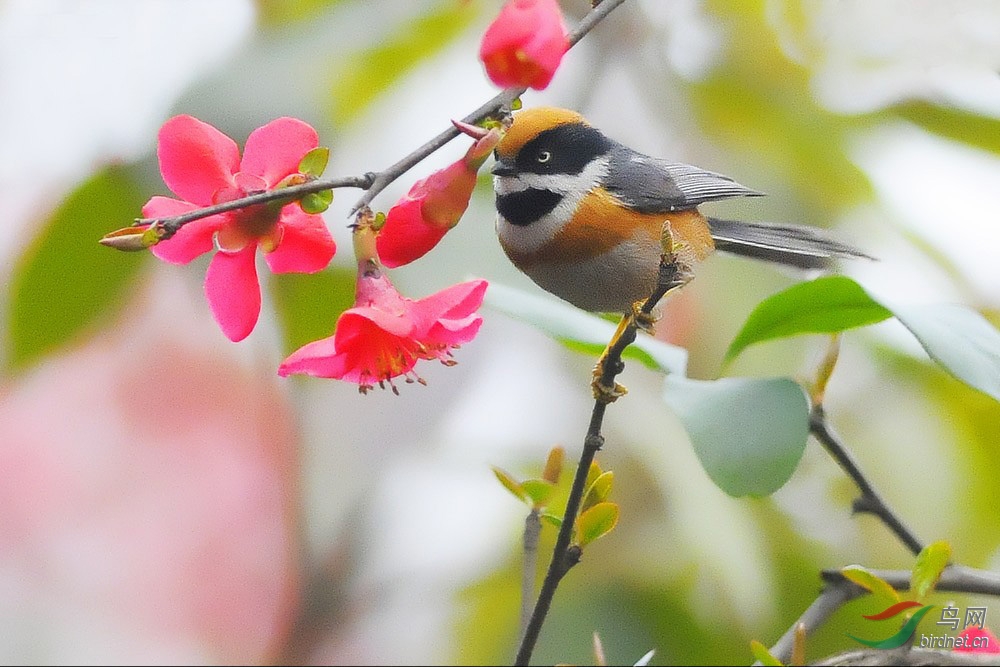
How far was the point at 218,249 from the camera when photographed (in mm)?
907

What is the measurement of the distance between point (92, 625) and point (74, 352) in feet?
1.54

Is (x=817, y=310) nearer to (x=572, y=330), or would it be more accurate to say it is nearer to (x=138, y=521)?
(x=572, y=330)

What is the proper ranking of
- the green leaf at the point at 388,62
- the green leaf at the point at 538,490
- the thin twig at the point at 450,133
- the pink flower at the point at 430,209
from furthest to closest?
the green leaf at the point at 388,62
the green leaf at the point at 538,490
the pink flower at the point at 430,209
the thin twig at the point at 450,133

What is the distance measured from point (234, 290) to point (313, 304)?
0.88 m

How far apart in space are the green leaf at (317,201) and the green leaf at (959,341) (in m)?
0.53

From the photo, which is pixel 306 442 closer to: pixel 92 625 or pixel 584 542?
pixel 92 625

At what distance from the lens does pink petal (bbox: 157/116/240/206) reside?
0.89 m

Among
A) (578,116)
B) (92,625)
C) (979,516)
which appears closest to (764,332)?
(578,116)

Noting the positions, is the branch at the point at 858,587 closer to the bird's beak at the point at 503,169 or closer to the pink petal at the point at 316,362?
the pink petal at the point at 316,362

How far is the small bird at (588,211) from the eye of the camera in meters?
1.51

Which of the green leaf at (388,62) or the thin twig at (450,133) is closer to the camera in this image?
the thin twig at (450,133)

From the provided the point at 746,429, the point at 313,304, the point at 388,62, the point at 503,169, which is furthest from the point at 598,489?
the point at 388,62

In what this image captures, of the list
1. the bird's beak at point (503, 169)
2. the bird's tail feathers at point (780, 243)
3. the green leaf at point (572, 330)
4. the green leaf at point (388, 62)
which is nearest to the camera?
the green leaf at point (572, 330)

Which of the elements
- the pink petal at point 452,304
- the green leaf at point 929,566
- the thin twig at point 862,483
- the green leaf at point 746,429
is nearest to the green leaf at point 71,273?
the pink petal at point 452,304
